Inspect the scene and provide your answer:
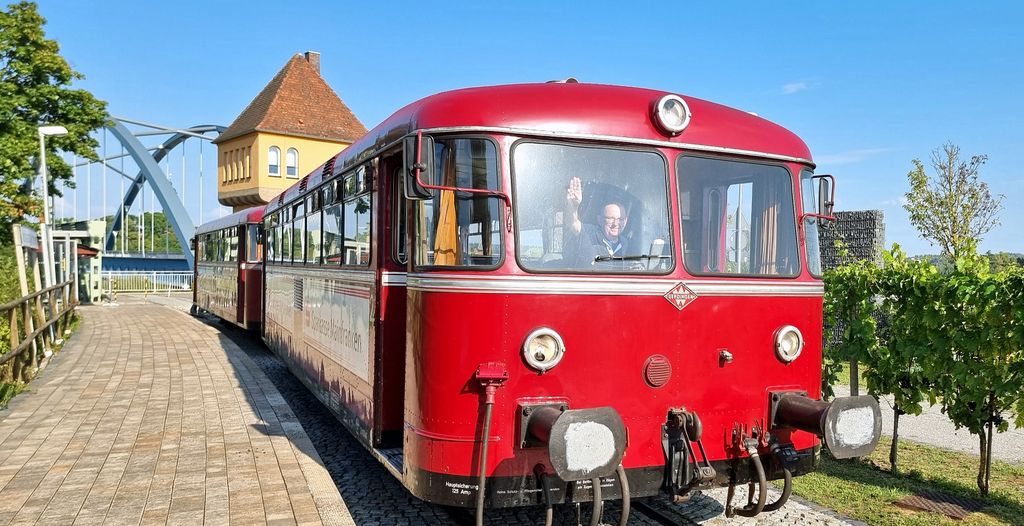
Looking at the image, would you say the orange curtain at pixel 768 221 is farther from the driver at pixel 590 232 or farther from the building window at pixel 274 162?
the building window at pixel 274 162

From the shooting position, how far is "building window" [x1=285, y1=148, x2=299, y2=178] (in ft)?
129

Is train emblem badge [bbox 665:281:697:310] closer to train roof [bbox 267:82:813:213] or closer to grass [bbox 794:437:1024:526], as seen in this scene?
→ train roof [bbox 267:82:813:213]

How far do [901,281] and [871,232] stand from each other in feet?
18.7

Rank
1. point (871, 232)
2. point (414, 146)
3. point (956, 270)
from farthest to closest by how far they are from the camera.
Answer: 1. point (871, 232)
2. point (956, 270)
3. point (414, 146)

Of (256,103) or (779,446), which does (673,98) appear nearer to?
(779,446)

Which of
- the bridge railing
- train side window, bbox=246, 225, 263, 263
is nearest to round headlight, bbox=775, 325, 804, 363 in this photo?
train side window, bbox=246, 225, 263, 263

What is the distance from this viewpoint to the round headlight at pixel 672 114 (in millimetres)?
4641

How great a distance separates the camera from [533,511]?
5.55 metres

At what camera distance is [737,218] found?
4988 millimetres

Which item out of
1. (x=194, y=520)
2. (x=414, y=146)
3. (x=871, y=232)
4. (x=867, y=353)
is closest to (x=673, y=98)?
(x=414, y=146)

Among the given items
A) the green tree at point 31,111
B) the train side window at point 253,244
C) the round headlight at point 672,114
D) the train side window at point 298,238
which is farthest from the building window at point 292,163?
the round headlight at point 672,114

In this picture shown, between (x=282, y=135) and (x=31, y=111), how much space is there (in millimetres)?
17798

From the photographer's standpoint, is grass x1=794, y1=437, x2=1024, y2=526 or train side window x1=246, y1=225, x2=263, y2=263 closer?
grass x1=794, y1=437, x2=1024, y2=526

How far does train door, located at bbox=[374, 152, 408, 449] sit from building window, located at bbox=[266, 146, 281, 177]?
116ft
